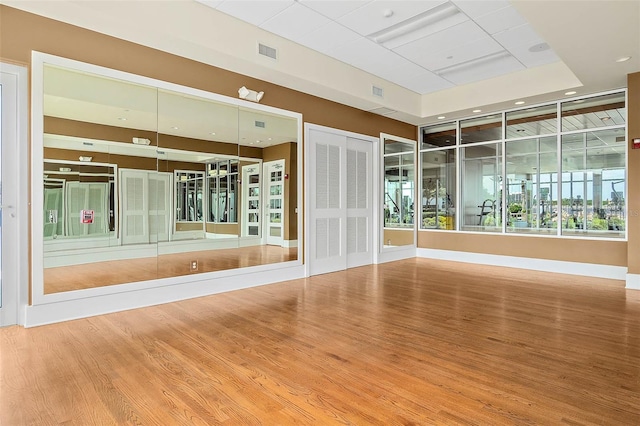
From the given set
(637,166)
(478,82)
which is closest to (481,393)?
(637,166)

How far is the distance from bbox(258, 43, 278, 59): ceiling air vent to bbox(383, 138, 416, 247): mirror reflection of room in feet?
11.5

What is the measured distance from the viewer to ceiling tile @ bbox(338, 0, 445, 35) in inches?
168

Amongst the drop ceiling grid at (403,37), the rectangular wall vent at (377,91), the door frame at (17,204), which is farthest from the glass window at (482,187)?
the door frame at (17,204)

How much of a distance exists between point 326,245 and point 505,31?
4.18 m

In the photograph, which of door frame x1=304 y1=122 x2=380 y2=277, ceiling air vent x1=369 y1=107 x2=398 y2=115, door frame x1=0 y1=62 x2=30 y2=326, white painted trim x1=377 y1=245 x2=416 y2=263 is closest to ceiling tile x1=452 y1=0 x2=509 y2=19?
ceiling air vent x1=369 y1=107 x2=398 y2=115

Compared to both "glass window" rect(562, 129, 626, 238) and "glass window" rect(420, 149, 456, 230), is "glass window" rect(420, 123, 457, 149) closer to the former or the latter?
"glass window" rect(420, 149, 456, 230)

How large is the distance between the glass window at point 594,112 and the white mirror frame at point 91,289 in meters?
5.64

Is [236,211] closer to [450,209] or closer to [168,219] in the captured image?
[168,219]

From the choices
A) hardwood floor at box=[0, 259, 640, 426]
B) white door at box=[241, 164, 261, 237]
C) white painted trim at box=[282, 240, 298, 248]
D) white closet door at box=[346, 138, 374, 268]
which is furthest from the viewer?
white closet door at box=[346, 138, 374, 268]

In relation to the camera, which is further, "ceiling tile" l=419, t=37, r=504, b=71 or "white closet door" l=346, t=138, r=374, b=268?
"white closet door" l=346, t=138, r=374, b=268

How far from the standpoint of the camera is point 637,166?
18.1 feet

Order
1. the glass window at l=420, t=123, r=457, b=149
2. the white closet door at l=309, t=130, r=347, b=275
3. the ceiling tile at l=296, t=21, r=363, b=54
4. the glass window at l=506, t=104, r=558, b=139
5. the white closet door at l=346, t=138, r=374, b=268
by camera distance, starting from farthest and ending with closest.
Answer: the glass window at l=420, t=123, r=457, b=149 → the white closet door at l=346, t=138, r=374, b=268 → the glass window at l=506, t=104, r=558, b=139 → the white closet door at l=309, t=130, r=347, b=275 → the ceiling tile at l=296, t=21, r=363, b=54

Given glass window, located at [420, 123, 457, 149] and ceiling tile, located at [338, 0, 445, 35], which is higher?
ceiling tile, located at [338, 0, 445, 35]

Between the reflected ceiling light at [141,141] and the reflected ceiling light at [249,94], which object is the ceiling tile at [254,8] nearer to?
the reflected ceiling light at [249,94]
